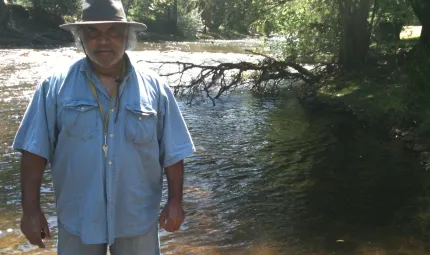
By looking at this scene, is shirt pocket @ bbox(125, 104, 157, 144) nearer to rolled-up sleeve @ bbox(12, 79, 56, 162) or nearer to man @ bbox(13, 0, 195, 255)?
man @ bbox(13, 0, 195, 255)

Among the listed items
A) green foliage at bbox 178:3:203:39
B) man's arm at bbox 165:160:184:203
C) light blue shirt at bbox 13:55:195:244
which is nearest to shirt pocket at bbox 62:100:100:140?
light blue shirt at bbox 13:55:195:244

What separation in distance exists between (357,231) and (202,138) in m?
5.40

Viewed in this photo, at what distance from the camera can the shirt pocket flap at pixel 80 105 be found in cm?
256

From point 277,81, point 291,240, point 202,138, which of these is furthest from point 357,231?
point 277,81

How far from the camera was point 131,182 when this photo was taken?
8.83 ft

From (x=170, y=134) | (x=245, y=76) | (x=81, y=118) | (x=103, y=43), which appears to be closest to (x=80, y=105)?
(x=81, y=118)

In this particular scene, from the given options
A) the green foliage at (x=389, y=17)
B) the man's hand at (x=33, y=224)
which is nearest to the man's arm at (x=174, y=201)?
the man's hand at (x=33, y=224)

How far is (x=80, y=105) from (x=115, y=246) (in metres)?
0.76

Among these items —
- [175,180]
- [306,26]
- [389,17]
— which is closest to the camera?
[175,180]

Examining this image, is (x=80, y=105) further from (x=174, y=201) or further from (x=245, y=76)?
(x=245, y=76)

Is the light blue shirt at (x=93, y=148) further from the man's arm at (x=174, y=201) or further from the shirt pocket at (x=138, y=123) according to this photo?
the man's arm at (x=174, y=201)

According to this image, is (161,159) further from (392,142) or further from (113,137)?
(392,142)

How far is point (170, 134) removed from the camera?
2797mm

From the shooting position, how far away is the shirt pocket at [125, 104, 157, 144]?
2.65m
